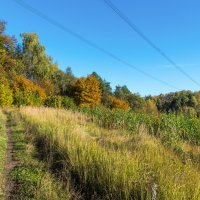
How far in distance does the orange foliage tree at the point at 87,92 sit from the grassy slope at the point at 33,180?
5018 centimetres

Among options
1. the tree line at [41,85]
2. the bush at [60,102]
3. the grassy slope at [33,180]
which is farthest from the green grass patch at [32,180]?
the bush at [60,102]

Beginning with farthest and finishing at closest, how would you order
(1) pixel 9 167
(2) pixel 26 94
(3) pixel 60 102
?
(3) pixel 60 102, (2) pixel 26 94, (1) pixel 9 167

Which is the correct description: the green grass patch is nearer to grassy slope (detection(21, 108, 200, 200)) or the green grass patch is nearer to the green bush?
grassy slope (detection(21, 108, 200, 200))

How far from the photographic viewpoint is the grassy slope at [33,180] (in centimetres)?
513

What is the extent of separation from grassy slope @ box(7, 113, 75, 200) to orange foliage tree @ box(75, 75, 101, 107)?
50.2 m

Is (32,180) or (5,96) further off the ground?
(5,96)

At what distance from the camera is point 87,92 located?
59688 mm

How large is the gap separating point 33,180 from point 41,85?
2189 inches

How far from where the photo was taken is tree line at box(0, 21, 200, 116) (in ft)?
61.7

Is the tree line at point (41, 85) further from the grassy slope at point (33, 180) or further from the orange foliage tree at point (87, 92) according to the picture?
the grassy slope at point (33, 180)

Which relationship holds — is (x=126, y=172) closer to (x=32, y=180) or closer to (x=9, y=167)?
(x=32, y=180)

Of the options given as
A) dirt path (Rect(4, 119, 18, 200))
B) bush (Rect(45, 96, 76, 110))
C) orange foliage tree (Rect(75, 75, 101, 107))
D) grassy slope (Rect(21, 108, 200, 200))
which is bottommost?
dirt path (Rect(4, 119, 18, 200))

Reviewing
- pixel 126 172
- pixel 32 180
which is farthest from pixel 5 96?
pixel 126 172

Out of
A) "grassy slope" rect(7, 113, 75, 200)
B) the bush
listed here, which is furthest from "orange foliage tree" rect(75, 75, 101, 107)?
"grassy slope" rect(7, 113, 75, 200)
